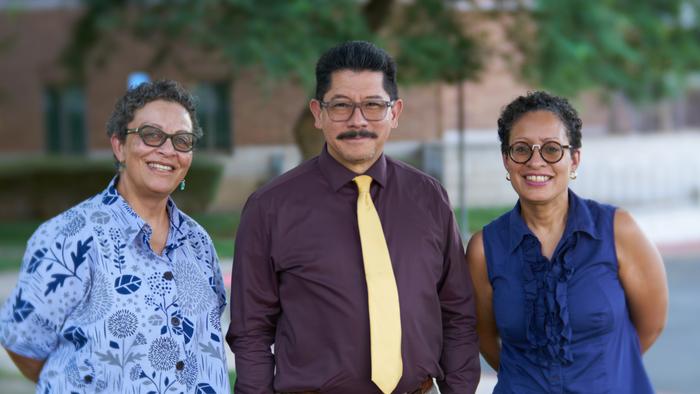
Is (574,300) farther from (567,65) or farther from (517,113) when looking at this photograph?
(567,65)

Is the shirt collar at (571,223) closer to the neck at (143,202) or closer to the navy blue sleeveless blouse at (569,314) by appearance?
the navy blue sleeveless blouse at (569,314)

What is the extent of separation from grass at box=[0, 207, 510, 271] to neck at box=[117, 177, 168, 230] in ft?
33.3

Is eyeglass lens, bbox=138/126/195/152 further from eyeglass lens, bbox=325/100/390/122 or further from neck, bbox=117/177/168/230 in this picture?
eyeglass lens, bbox=325/100/390/122

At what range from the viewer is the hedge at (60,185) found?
21.2 meters

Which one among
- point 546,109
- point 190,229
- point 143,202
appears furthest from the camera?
point 546,109

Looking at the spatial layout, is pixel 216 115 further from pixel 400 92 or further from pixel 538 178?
pixel 538 178

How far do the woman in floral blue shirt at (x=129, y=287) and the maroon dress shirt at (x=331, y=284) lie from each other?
16cm

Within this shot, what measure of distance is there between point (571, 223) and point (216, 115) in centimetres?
2207

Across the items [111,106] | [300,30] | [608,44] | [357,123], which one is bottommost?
[111,106]

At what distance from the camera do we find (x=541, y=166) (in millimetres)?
3395

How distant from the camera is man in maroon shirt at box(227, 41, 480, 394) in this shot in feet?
10.6

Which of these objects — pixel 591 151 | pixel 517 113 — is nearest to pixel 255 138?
pixel 591 151

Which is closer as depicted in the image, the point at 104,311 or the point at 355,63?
the point at 104,311

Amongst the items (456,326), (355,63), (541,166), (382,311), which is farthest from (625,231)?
(355,63)
